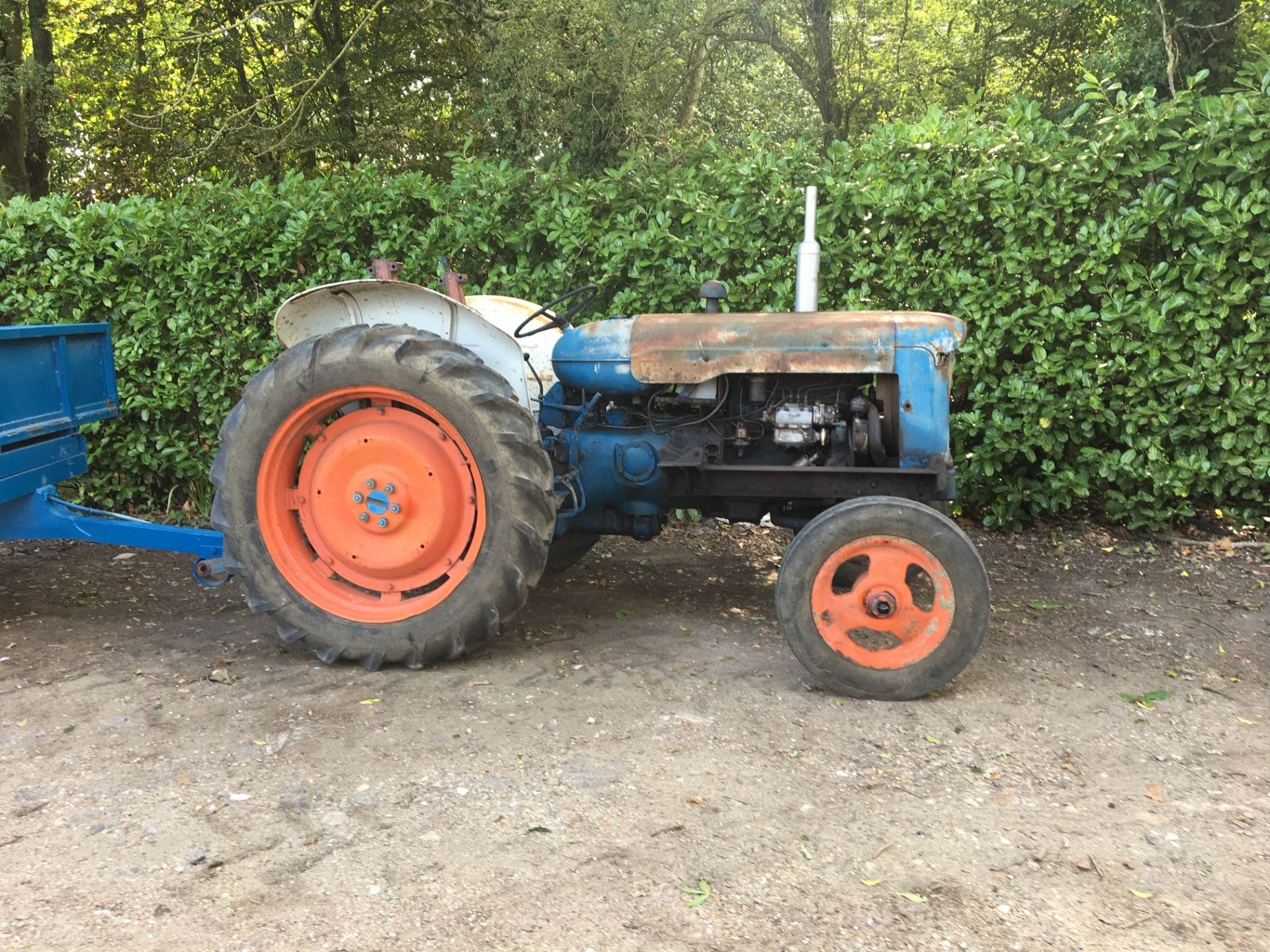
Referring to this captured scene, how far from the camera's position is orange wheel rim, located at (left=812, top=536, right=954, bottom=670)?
3305 mm

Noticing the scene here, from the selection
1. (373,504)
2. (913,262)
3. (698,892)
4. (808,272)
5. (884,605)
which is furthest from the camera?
(913,262)

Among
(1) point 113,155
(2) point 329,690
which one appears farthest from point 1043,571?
(1) point 113,155

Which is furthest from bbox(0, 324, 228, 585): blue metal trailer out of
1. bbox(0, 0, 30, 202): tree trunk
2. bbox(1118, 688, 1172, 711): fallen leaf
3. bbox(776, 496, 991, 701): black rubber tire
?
bbox(0, 0, 30, 202): tree trunk

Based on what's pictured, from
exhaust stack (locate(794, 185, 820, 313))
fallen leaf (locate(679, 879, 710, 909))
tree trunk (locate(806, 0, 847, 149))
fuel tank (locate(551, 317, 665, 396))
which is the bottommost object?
fallen leaf (locate(679, 879, 710, 909))

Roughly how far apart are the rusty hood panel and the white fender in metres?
0.49

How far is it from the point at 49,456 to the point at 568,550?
2.15 metres

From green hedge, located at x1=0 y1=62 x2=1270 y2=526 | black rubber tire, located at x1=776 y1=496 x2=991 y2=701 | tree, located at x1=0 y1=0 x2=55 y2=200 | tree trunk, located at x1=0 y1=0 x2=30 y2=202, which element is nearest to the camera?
black rubber tire, located at x1=776 y1=496 x2=991 y2=701

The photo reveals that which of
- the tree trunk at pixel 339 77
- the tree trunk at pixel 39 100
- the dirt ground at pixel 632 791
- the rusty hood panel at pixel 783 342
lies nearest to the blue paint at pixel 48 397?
the dirt ground at pixel 632 791

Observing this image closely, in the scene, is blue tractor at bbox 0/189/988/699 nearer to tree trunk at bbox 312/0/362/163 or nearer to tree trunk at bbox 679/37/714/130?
tree trunk at bbox 312/0/362/163

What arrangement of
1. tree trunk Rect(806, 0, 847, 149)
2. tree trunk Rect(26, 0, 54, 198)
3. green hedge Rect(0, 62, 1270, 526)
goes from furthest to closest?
tree trunk Rect(806, 0, 847, 149) → tree trunk Rect(26, 0, 54, 198) → green hedge Rect(0, 62, 1270, 526)

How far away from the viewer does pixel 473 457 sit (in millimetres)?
3525

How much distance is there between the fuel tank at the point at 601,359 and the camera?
3.81m

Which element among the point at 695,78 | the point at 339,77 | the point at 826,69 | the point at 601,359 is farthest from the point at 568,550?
the point at 826,69

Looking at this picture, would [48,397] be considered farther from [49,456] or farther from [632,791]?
[632,791]
